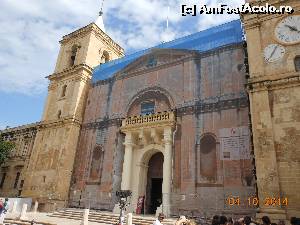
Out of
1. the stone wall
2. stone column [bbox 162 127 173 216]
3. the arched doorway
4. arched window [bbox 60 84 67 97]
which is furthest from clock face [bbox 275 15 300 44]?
the stone wall

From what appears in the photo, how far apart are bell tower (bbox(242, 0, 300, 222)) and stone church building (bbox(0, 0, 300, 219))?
0.15ft

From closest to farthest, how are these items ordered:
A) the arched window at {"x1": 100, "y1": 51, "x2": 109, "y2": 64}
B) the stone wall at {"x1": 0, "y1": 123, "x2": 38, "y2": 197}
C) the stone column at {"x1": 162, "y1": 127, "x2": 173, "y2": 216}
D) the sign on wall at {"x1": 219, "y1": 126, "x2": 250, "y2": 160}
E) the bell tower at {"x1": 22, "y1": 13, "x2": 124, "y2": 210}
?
the sign on wall at {"x1": 219, "y1": 126, "x2": 250, "y2": 160} < the stone column at {"x1": 162, "y1": 127, "x2": 173, "y2": 216} < the bell tower at {"x1": 22, "y1": 13, "x2": 124, "y2": 210} < the stone wall at {"x1": 0, "y1": 123, "x2": 38, "y2": 197} < the arched window at {"x1": 100, "y1": 51, "x2": 109, "y2": 64}

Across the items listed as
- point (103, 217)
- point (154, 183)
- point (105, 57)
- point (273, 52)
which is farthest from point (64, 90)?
point (273, 52)

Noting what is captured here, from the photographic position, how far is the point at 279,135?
12469 mm

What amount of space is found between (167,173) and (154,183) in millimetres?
2953

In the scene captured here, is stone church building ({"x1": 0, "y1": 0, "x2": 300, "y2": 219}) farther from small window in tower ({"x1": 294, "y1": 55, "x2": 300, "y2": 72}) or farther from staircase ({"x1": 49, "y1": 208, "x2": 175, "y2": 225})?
staircase ({"x1": 49, "y1": 208, "x2": 175, "y2": 225})

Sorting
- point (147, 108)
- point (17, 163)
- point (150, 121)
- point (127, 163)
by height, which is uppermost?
point (147, 108)

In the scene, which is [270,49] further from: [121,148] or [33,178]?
[33,178]

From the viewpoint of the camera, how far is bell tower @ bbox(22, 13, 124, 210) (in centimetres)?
2153

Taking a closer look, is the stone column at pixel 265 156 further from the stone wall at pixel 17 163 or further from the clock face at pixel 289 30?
the stone wall at pixel 17 163

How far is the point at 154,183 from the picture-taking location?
19.5 meters

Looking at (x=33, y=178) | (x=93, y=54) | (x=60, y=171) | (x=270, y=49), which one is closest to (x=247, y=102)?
(x=270, y=49)

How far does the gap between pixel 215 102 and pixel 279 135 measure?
16.9ft
